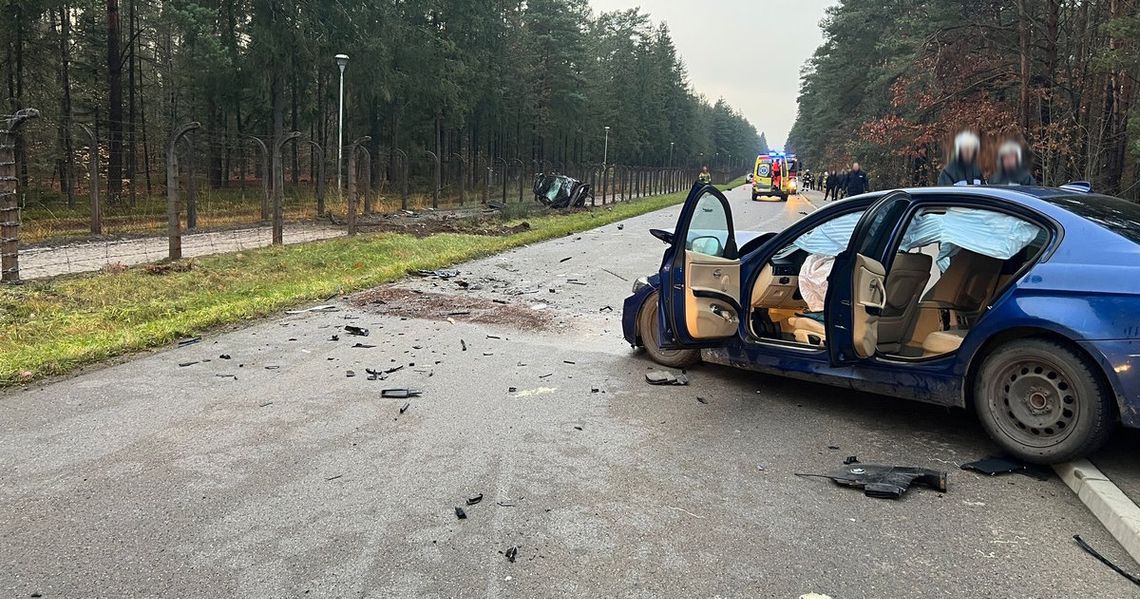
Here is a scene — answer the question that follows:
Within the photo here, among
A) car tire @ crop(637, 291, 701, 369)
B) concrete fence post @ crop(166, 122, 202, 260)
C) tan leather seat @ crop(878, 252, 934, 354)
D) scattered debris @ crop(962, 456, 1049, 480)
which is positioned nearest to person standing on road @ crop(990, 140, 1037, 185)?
tan leather seat @ crop(878, 252, 934, 354)

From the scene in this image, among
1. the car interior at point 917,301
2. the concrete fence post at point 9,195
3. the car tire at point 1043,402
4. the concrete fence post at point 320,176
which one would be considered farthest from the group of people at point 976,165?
the concrete fence post at point 320,176

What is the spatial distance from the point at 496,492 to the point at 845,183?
96.5 feet

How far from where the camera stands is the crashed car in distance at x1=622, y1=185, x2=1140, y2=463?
3.78 meters

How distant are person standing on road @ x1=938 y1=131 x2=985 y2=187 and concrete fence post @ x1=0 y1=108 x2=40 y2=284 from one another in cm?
1048

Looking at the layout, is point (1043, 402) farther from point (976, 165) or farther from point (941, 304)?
point (976, 165)

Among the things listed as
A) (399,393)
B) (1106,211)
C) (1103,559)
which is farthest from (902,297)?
(399,393)

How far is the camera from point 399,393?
17.9ft

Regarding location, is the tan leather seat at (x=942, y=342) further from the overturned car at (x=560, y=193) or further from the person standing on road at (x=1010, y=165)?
the overturned car at (x=560, y=193)

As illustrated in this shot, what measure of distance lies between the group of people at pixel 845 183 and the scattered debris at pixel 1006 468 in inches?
686

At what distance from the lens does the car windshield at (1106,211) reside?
4.08m

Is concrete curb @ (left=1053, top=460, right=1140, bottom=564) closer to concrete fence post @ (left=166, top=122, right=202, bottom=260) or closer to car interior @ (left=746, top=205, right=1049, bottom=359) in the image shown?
car interior @ (left=746, top=205, right=1049, bottom=359)

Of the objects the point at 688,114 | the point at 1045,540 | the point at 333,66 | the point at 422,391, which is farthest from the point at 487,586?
the point at 688,114

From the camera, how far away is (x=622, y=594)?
280cm

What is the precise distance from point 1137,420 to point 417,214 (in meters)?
24.3
